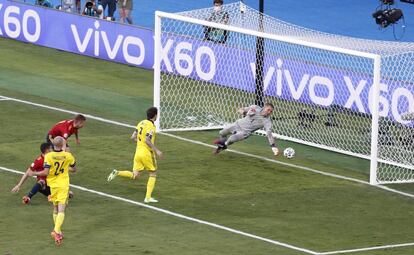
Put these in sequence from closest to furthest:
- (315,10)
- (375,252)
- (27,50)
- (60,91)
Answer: (375,252), (60,91), (27,50), (315,10)

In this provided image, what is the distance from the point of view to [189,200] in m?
28.0

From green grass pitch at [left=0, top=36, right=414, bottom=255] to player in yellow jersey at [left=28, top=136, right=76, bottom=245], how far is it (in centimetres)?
42

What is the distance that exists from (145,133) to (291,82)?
8339 mm

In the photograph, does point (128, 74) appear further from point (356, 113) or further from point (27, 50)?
point (356, 113)

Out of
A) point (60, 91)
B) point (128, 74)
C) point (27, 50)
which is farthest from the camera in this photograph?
point (27, 50)

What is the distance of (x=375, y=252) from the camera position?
80.8ft

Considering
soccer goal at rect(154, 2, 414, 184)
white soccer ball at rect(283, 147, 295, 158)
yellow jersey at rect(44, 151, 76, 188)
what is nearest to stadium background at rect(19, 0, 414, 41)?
soccer goal at rect(154, 2, 414, 184)

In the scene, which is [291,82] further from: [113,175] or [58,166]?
[58,166]

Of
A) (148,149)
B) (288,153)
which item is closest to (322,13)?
(288,153)

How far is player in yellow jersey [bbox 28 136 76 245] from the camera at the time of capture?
2439cm

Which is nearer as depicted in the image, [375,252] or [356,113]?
[375,252]

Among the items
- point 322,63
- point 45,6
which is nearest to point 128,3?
point 45,6

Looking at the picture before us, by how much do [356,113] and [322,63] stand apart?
243 centimetres

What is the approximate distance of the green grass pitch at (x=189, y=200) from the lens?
24891 millimetres
